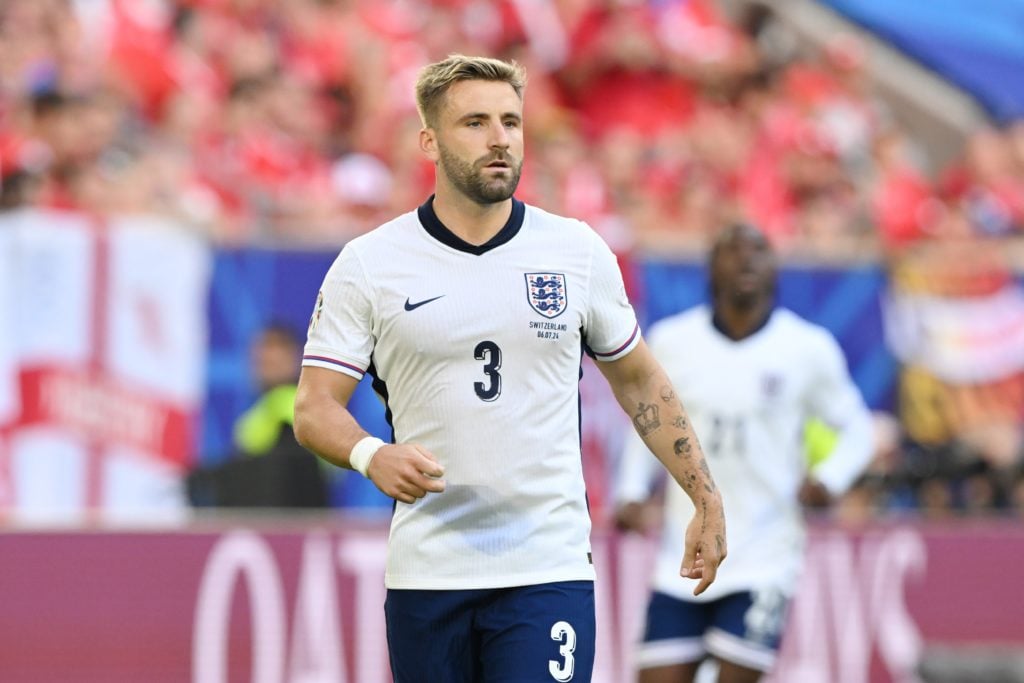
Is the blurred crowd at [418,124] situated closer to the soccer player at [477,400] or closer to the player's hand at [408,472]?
the soccer player at [477,400]

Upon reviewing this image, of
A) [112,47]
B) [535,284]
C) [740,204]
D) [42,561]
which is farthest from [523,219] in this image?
[740,204]

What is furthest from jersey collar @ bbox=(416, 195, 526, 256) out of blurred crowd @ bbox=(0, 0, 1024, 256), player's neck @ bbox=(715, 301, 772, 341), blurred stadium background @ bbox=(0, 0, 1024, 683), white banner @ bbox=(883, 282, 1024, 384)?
white banner @ bbox=(883, 282, 1024, 384)

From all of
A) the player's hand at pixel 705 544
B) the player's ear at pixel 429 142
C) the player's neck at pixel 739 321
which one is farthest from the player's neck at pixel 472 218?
the player's neck at pixel 739 321

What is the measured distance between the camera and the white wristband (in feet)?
18.3

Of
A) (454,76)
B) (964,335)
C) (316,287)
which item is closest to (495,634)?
(454,76)

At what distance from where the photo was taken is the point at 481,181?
5926mm

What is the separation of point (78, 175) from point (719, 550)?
23.0 ft

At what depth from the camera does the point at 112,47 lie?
13477 millimetres

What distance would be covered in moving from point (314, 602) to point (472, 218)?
5.30 m

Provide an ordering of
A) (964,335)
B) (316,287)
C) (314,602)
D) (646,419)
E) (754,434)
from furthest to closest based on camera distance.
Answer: (964,335) → (316,287) → (314,602) → (754,434) → (646,419)

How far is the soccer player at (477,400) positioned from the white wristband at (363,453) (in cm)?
13

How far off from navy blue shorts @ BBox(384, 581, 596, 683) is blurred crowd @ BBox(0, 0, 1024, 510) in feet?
19.0

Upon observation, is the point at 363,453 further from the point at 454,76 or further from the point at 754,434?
the point at 754,434

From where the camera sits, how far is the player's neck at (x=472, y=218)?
6.06 metres
